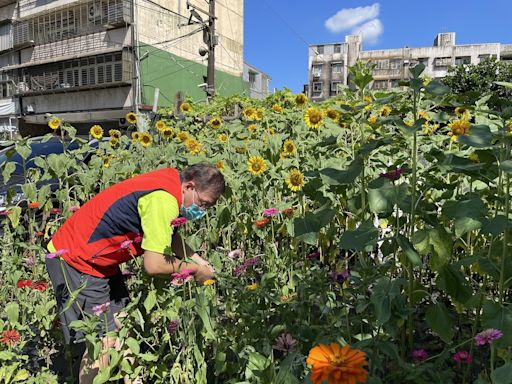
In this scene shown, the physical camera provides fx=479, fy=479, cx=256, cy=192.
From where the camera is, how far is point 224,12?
22.8 metres

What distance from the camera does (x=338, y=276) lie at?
1.37m

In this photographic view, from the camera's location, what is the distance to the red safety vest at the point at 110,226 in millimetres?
1697

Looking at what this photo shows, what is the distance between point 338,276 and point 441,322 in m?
0.31

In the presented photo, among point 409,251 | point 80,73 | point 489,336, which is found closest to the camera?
point 489,336

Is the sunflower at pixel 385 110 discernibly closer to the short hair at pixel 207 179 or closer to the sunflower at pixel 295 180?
the sunflower at pixel 295 180

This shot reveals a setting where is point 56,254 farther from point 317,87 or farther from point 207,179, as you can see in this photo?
point 317,87

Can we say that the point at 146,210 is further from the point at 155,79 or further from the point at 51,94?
the point at 51,94

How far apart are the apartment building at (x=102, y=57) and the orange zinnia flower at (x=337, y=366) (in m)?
17.2

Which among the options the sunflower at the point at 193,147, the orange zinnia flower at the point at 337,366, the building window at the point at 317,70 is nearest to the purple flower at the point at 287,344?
the orange zinnia flower at the point at 337,366

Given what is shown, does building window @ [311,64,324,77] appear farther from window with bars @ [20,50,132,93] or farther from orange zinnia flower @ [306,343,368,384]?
orange zinnia flower @ [306,343,368,384]

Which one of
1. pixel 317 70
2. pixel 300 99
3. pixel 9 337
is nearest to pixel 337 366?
pixel 9 337

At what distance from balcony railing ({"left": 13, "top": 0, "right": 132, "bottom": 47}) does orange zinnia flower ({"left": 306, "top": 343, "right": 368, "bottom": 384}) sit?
761 inches

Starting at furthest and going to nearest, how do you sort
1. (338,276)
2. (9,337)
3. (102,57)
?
(102,57) < (9,337) < (338,276)

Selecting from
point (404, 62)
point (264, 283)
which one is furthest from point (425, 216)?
point (404, 62)
